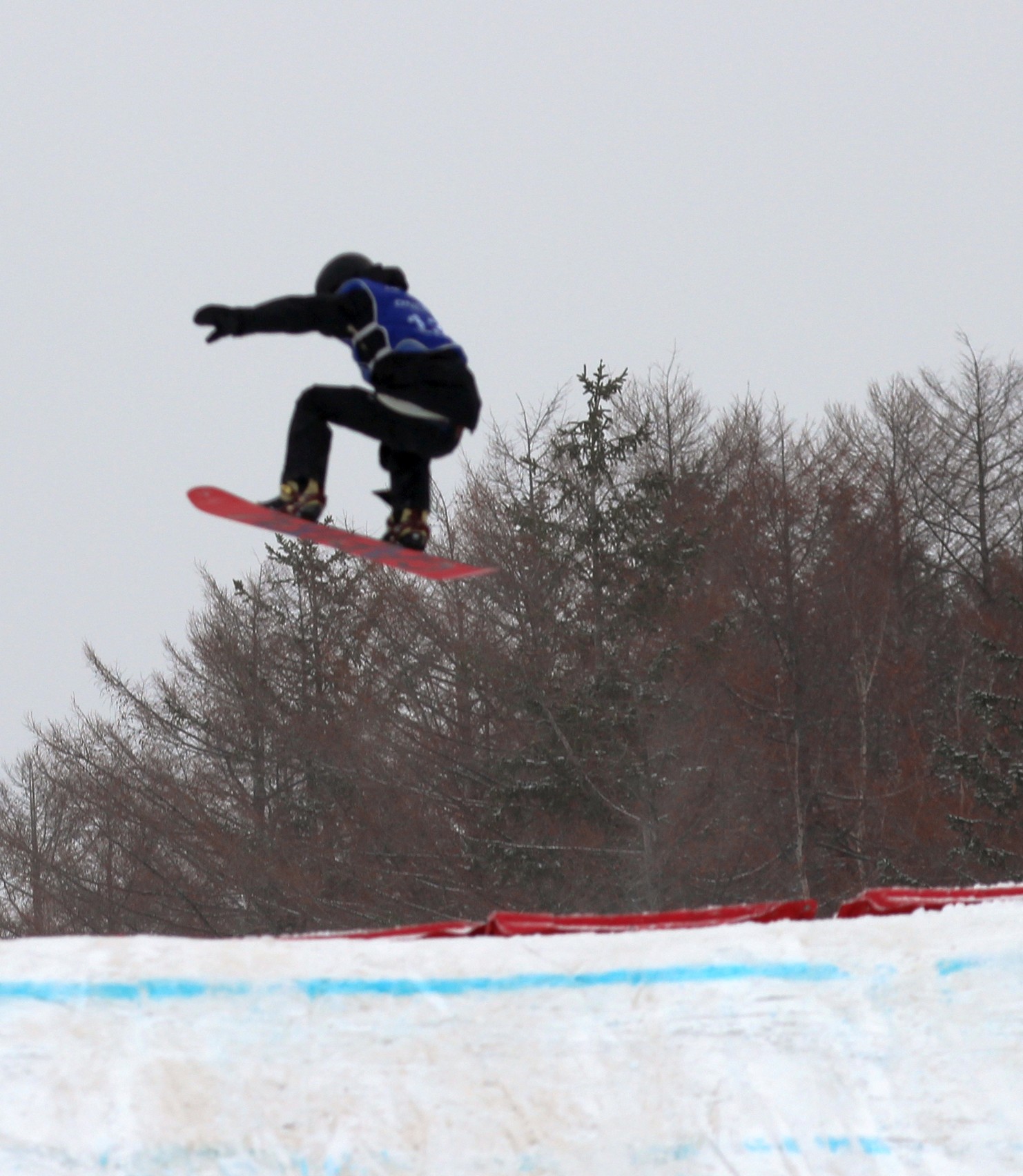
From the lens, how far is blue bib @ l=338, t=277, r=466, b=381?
21.1 ft

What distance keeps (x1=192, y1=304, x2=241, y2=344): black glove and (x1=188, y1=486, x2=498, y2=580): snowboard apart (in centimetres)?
67

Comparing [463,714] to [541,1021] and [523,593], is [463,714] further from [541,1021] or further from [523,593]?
[541,1021]

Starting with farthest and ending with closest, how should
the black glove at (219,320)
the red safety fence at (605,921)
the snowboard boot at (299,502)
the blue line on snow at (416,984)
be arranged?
1. the snowboard boot at (299,502)
2. the black glove at (219,320)
3. the red safety fence at (605,921)
4. the blue line on snow at (416,984)

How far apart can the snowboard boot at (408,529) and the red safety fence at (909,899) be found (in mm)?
2688

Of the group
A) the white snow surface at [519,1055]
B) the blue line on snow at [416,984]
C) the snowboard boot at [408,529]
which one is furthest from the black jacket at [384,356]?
the blue line on snow at [416,984]

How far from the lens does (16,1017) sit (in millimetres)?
4090

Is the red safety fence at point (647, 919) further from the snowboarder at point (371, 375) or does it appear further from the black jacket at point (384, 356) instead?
the black jacket at point (384, 356)

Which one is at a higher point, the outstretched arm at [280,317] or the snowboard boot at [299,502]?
the outstretched arm at [280,317]

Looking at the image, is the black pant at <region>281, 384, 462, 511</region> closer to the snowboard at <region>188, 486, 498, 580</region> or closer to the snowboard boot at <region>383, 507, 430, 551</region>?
the snowboard at <region>188, 486, 498, 580</region>

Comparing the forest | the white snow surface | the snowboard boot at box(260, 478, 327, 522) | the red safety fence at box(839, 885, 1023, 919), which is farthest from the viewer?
the forest

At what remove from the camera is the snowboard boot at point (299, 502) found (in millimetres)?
6551

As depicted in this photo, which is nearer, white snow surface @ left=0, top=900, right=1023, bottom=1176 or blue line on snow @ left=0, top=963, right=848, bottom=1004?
white snow surface @ left=0, top=900, right=1023, bottom=1176

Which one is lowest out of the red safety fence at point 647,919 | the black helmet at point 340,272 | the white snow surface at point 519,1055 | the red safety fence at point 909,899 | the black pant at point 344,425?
the white snow surface at point 519,1055

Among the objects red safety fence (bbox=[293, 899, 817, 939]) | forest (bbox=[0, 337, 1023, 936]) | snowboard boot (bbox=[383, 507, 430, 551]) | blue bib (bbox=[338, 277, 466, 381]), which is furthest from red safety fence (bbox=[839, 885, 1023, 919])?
forest (bbox=[0, 337, 1023, 936])
